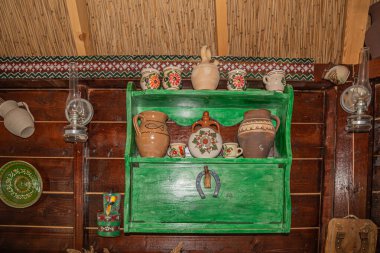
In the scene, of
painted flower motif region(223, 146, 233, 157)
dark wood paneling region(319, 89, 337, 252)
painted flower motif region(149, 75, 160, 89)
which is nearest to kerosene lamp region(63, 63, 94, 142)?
painted flower motif region(149, 75, 160, 89)

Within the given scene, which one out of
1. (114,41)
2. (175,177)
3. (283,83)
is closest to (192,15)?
(114,41)

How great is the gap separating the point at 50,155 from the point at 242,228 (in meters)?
1.21

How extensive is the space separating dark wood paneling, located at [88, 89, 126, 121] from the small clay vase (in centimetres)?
146

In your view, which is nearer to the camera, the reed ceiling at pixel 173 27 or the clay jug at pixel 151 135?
the clay jug at pixel 151 135

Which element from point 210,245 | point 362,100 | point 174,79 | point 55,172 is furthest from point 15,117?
point 362,100

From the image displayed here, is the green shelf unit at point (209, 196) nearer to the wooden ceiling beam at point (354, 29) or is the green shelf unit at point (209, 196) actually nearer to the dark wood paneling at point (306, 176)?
the dark wood paneling at point (306, 176)

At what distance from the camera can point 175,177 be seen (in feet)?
5.86

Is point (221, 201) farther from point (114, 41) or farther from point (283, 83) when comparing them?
point (114, 41)

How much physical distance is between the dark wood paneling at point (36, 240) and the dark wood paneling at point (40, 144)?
1.49ft

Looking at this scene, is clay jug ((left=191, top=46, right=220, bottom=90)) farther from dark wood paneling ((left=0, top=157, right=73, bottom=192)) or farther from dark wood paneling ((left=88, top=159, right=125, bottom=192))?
A: dark wood paneling ((left=0, top=157, right=73, bottom=192))

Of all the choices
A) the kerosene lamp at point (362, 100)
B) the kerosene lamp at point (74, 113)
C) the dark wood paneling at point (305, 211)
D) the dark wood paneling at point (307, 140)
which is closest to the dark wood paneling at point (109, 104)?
the kerosene lamp at point (74, 113)

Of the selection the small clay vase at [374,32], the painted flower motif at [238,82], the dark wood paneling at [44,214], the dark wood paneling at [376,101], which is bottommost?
the dark wood paneling at [44,214]

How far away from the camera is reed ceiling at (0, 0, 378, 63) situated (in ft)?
6.64

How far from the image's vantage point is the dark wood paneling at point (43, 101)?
215cm
